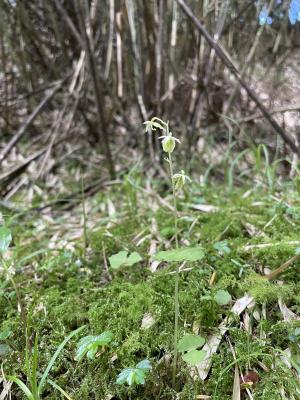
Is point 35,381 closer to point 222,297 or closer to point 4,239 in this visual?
point 4,239

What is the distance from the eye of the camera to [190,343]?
948 mm

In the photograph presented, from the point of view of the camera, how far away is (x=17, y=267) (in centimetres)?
152

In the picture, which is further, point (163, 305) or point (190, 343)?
point (163, 305)

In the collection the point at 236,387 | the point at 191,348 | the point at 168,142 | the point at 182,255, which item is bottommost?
the point at 236,387

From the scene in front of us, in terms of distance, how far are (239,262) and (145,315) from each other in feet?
1.23

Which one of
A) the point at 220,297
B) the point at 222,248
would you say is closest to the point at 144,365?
the point at 220,297

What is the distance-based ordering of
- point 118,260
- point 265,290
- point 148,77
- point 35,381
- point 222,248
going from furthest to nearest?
1. point 148,77
2. point 222,248
3. point 118,260
4. point 265,290
5. point 35,381

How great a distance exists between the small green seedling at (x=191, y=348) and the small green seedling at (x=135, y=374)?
0.09 m

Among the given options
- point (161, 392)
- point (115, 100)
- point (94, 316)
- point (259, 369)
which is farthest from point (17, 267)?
point (115, 100)

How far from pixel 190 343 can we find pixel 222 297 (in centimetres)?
27

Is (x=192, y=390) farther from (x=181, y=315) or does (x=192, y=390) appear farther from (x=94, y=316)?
(x=94, y=316)

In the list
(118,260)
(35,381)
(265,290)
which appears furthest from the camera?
(118,260)

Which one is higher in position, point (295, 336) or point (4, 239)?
point (4, 239)

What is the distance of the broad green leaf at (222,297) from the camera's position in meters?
1.17
